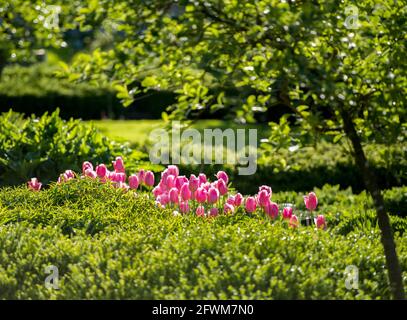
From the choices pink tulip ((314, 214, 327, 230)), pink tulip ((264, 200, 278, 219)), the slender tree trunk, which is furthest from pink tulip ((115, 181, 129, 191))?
the slender tree trunk

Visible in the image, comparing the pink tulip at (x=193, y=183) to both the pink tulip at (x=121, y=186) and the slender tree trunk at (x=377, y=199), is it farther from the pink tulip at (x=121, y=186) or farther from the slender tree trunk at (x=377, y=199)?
the slender tree trunk at (x=377, y=199)

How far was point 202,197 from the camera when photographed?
620 cm

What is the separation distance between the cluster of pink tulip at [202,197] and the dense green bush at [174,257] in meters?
0.13

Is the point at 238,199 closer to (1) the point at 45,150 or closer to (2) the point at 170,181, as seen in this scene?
(2) the point at 170,181

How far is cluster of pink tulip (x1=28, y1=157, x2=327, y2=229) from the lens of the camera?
6137 millimetres

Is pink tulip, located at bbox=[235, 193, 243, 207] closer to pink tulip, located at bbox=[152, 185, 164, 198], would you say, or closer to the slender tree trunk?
pink tulip, located at bbox=[152, 185, 164, 198]

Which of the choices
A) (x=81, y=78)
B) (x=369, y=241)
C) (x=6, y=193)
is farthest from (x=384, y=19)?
(x=6, y=193)

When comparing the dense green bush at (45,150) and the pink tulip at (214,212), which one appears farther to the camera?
the dense green bush at (45,150)

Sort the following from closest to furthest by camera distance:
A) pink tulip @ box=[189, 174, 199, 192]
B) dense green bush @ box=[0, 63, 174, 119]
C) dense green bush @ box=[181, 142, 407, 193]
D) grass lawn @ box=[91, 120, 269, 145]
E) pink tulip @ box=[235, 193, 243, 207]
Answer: pink tulip @ box=[235, 193, 243, 207]
pink tulip @ box=[189, 174, 199, 192]
dense green bush @ box=[181, 142, 407, 193]
grass lawn @ box=[91, 120, 269, 145]
dense green bush @ box=[0, 63, 174, 119]

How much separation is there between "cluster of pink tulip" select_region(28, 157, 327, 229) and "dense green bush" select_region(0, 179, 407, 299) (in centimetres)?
13

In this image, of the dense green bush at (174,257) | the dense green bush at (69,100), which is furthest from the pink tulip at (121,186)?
the dense green bush at (69,100)

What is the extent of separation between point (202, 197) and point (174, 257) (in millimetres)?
1349

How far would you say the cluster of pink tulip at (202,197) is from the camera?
20.1 ft

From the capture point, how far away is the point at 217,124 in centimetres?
1553
